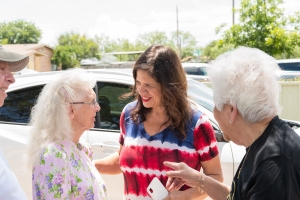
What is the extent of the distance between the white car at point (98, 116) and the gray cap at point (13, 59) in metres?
1.97

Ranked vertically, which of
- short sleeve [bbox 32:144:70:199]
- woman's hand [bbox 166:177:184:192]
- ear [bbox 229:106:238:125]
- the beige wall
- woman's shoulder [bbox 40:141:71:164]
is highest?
ear [bbox 229:106:238:125]

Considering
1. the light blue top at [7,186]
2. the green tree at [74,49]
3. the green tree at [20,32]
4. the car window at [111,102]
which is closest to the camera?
the light blue top at [7,186]

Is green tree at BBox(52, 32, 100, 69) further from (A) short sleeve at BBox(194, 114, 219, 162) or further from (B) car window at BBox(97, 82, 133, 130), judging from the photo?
(A) short sleeve at BBox(194, 114, 219, 162)

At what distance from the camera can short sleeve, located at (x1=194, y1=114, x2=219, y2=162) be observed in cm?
258

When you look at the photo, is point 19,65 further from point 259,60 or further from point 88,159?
point 259,60

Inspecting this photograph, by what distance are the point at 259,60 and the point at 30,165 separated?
139 cm

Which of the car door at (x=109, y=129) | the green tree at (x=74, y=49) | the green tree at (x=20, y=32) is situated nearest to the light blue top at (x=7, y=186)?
the car door at (x=109, y=129)

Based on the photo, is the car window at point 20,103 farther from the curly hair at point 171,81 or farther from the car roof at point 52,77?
the curly hair at point 171,81

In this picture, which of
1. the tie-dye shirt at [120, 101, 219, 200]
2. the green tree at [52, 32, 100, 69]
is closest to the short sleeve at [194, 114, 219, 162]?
the tie-dye shirt at [120, 101, 219, 200]

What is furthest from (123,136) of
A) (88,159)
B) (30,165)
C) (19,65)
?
(19,65)

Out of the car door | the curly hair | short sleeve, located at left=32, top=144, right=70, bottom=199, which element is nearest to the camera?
short sleeve, located at left=32, top=144, right=70, bottom=199

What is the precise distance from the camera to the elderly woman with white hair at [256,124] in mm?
1615

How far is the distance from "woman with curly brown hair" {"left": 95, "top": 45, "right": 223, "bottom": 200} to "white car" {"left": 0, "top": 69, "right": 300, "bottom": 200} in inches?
53.2

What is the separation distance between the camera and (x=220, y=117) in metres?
1.92
